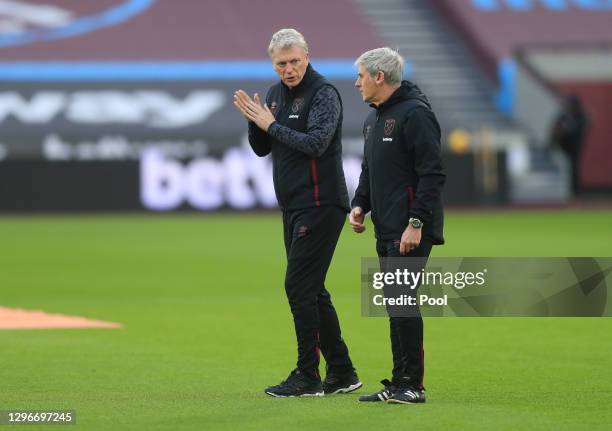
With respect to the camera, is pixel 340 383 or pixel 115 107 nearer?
pixel 340 383

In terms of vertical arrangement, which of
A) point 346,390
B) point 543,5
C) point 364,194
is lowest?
point 346,390

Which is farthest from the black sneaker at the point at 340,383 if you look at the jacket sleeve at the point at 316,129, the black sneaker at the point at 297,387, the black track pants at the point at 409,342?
the jacket sleeve at the point at 316,129

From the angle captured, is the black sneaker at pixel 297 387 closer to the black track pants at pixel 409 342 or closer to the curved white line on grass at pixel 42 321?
the black track pants at pixel 409 342

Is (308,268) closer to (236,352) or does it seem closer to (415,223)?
(415,223)

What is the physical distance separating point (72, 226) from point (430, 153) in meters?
19.3

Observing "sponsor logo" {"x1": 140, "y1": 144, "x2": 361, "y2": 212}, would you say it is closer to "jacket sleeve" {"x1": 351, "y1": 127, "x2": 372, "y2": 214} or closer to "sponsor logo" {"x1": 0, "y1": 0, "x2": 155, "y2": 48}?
"sponsor logo" {"x1": 0, "y1": 0, "x2": 155, "y2": 48}

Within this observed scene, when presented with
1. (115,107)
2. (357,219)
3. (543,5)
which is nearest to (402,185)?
(357,219)

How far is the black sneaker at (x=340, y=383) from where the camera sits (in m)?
8.93

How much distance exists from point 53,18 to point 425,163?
30.3m

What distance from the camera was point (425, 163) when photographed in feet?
26.7

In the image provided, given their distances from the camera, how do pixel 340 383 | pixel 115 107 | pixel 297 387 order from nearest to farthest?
pixel 297 387 < pixel 340 383 < pixel 115 107

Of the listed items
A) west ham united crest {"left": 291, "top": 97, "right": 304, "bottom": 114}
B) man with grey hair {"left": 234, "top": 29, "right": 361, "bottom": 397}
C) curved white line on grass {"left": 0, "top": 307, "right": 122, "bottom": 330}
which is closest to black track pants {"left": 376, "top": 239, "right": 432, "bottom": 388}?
man with grey hair {"left": 234, "top": 29, "right": 361, "bottom": 397}

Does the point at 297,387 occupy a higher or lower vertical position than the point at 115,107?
lower

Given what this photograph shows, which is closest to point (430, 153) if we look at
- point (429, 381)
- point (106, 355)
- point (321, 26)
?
A: point (429, 381)
